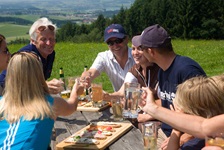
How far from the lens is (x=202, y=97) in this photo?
2.39 metres

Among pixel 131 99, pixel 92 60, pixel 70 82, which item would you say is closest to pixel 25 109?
pixel 131 99

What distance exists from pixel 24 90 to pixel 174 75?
3.97 feet

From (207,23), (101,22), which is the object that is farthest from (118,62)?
(101,22)

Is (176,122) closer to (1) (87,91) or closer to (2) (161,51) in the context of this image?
(2) (161,51)

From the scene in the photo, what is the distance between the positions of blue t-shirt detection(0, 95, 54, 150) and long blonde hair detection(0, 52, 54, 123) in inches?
2.1

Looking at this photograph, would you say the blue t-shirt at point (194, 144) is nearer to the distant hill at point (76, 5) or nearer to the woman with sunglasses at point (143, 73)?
the woman with sunglasses at point (143, 73)

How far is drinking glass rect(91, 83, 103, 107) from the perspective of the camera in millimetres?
3798

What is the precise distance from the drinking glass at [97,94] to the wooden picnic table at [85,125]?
0.37ft

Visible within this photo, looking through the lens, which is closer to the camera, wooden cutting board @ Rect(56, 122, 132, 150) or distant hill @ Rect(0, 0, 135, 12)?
wooden cutting board @ Rect(56, 122, 132, 150)

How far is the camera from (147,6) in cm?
5931

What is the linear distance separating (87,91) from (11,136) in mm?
1811

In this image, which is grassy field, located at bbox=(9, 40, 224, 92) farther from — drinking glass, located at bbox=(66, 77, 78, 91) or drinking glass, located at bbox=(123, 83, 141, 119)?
drinking glass, located at bbox=(123, 83, 141, 119)

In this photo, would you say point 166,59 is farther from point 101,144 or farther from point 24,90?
point 24,90

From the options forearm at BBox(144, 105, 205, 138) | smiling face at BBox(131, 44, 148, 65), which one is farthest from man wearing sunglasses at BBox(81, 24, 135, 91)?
forearm at BBox(144, 105, 205, 138)
